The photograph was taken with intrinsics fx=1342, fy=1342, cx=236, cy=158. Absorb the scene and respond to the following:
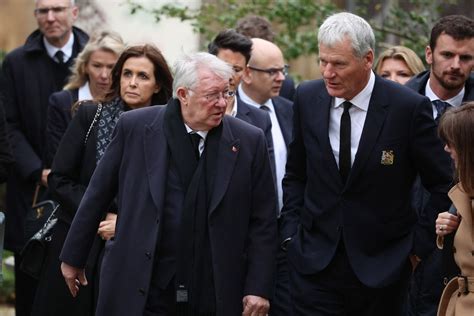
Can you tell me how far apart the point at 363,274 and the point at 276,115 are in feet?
8.14

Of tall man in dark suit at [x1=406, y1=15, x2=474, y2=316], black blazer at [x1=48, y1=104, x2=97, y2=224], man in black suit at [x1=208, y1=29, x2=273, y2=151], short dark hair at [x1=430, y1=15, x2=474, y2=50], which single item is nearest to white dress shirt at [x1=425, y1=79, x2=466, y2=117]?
tall man in dark suit at [x1=406, y1=15, x2=474, y2=316]

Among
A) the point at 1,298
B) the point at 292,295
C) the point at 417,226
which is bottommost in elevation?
the point at 1,298

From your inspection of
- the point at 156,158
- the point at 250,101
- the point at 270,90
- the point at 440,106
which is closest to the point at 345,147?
the point at 156,158

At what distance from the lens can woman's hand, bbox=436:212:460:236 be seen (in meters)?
7.25

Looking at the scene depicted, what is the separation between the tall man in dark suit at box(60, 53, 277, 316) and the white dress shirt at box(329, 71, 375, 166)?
41 centimetres

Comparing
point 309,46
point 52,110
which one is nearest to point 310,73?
point 309,46

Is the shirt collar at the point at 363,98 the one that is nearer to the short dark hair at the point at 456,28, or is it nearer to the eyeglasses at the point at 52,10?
the short dark hair at the point at 456,28

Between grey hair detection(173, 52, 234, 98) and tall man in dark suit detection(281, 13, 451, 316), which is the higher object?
grey hair detection(173, 52, 234, 98)

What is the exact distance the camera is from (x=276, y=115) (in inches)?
385

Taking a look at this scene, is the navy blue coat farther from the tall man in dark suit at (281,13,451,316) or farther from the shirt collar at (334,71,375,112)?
the shirt collar at (334,71,375,112)

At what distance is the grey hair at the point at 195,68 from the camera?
7.45 m

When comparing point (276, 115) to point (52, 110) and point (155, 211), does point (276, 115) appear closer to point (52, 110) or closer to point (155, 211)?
point (52, 110)

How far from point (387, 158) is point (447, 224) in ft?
1.80

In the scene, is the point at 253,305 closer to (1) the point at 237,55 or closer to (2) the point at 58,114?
(1) the point at 237,55
